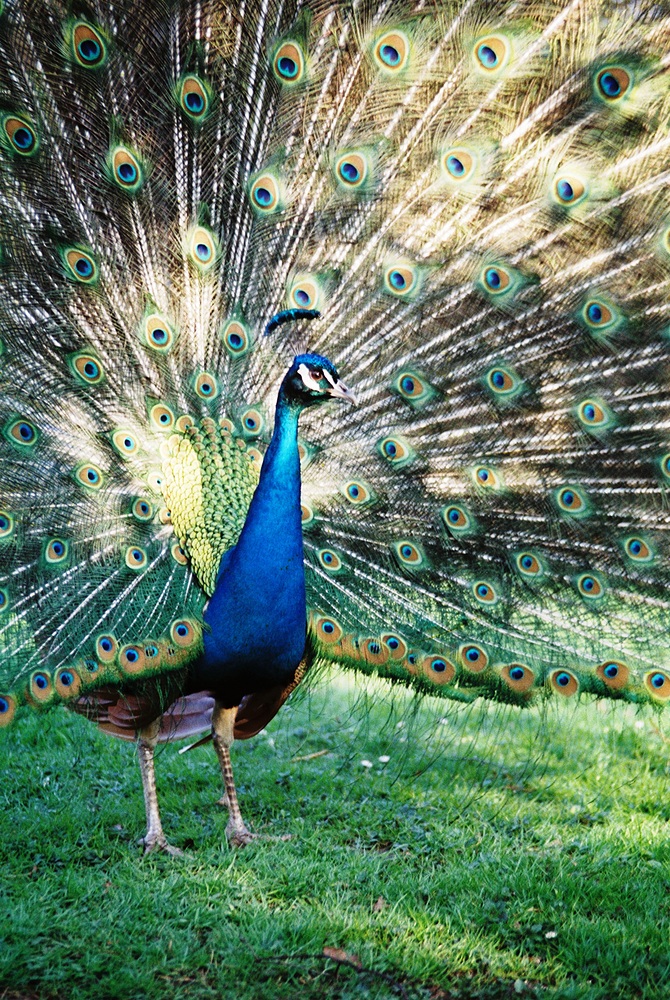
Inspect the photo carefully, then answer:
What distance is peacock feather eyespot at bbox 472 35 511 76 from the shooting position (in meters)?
2.73

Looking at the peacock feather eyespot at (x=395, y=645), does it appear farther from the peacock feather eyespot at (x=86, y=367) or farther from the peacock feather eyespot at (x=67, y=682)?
the peacock feather eyespot at (x=86, y=367)

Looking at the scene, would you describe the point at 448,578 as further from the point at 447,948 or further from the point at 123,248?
the point at 123,248

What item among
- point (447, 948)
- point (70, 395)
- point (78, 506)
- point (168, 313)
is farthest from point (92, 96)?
point (447, 948)

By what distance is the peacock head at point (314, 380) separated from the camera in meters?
2.78

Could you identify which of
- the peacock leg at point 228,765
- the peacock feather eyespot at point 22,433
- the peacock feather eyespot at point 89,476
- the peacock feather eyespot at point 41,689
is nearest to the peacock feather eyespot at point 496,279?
the peacock feather eyespot at point 89,476

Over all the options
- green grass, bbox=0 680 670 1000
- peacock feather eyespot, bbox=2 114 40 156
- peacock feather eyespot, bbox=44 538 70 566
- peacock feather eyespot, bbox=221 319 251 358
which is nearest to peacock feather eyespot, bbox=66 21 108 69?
peacock feather eyespot, bbox=2 114 40 156

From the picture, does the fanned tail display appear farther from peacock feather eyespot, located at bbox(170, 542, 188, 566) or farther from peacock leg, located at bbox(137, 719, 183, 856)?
peacock leg, located at bbox(137, 719, 183, 856)

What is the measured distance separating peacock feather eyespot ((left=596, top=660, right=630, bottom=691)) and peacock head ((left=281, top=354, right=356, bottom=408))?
1.16 meters

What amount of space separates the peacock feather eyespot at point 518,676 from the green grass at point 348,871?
0.89ft

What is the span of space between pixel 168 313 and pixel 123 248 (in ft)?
0.79

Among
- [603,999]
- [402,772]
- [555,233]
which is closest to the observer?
[603,999]

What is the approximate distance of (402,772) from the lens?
399cm

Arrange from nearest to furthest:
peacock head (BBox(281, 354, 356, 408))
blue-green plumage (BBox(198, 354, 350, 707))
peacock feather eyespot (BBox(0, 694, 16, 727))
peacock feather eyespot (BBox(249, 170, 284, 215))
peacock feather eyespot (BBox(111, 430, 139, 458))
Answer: peacock feather eyespot (BBox(0, 694, 16, 727)) < peacock head (BBox(281, 354, 356, 408)) < blue-green plumage (BBox(198, 354, 350, 707)) < peacock feather eyespot (BBox(249, 170, 284, 215)) < peacock feather eyespot (BBox(111, 430, 139, 458))

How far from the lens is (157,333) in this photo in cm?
308
